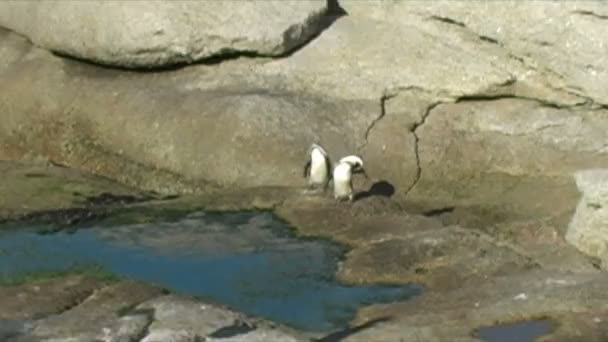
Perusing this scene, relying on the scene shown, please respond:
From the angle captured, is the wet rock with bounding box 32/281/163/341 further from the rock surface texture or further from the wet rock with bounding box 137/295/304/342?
Result: the rock surface texture

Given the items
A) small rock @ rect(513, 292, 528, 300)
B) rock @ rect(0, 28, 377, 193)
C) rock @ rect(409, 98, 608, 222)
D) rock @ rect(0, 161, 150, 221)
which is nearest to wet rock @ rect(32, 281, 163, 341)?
small rock @ rect(513, 292, 528, 300)

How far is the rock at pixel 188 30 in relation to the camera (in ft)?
55.5

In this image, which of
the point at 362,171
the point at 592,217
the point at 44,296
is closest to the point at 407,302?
the point at 592,217

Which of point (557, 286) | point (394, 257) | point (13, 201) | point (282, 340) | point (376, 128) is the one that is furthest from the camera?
point (376, 128)

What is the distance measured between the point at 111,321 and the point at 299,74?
22.2ft

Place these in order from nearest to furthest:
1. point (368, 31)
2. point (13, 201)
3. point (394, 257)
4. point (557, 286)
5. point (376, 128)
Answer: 1. point (557, 286)
2. point (394, 257)
3. point (13, 201)
4. point (376, 128)
5. point (368, 31)

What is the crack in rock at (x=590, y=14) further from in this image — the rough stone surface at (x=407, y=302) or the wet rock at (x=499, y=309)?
the wet rock at (x=499, y=309)

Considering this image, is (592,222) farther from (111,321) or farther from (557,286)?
(111,321)

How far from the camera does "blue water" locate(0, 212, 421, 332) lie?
11766 millimetres

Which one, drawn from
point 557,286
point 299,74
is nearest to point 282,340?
point 557,286

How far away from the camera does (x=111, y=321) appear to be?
10484 millimetres

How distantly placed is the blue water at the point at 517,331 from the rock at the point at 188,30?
7043 millimetres

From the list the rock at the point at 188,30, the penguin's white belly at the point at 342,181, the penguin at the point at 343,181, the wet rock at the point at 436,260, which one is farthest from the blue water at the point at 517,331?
the rock at the point at 188,30

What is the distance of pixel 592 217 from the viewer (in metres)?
13.1
